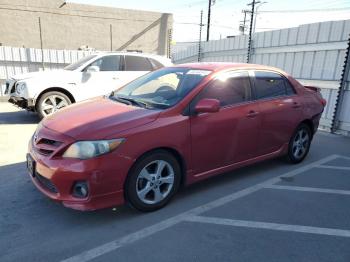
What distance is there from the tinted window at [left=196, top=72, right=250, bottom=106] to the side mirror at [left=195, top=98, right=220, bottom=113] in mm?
163

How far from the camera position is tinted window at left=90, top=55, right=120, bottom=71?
800cm

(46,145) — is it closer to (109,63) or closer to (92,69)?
(92,69)

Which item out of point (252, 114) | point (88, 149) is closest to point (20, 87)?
point (88, 149)

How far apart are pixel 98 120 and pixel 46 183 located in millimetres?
832

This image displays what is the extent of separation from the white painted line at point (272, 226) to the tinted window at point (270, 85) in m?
1.82

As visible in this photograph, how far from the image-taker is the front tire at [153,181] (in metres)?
3.22

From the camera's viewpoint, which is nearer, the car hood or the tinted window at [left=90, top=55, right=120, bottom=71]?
the car hood

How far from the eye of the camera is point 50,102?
7.50 m

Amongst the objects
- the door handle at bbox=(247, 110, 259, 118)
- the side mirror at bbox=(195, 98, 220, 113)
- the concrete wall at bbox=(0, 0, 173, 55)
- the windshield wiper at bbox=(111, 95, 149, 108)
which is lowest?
the door handle at bbox=(247, 110, 259, 118)

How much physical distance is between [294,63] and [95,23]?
17.4m

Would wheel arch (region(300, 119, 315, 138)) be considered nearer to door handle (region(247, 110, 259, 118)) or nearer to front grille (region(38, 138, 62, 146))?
door handle (region(247, 110, 259, 118))

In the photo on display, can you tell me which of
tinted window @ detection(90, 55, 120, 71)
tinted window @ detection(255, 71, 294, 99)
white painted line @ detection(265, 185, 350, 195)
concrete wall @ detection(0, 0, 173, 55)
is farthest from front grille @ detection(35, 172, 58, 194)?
concrete wall @ detection(0, 0, 173, 55)

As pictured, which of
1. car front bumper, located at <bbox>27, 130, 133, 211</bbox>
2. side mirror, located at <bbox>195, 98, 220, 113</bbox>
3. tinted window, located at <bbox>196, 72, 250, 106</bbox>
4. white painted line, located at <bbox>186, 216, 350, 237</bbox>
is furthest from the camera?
tinted window, located at <bbox>196, 72, 250, 106</bbox>

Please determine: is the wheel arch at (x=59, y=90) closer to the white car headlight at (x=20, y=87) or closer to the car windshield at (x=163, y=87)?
the white car headlight at (x=20, y=87)
